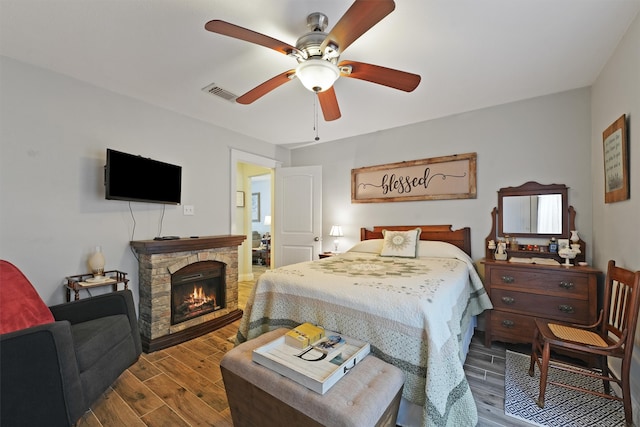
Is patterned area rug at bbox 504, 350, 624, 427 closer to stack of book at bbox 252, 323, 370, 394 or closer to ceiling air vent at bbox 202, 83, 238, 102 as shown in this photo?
stack of book at bbox 252, 323, 370, 394

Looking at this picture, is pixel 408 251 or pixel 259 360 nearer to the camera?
pixel 259 360

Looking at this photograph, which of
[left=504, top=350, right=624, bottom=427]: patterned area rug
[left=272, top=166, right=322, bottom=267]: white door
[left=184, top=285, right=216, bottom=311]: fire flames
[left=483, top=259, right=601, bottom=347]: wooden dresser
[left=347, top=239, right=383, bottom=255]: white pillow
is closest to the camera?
[left=504, top=350, right=624, bottom=427]: patterned area rug

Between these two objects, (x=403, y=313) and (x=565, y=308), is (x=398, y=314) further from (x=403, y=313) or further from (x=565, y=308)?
(x=565, y=308)

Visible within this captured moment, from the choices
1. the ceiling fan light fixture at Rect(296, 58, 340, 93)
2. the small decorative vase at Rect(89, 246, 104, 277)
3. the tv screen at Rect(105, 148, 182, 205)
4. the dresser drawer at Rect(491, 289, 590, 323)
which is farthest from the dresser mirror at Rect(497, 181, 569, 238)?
the small decorative vase at Rect(89, 246, 104, 277)

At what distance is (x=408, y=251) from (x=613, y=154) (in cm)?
184

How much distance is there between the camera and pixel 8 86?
2.11 meters

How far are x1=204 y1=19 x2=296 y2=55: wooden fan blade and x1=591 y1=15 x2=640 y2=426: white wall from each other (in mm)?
2248

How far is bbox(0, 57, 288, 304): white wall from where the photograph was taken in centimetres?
213

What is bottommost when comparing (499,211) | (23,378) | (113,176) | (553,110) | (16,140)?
(23,378)

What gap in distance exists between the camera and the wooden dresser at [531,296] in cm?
231

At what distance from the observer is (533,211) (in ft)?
9.48

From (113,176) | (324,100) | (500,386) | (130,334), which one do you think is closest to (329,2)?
(324,100)

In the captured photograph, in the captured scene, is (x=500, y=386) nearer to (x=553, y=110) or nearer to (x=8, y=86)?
(x=553, y=110)

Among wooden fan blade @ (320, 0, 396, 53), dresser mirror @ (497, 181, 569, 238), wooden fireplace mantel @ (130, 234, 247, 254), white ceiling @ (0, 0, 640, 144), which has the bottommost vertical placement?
wooden fireplace mantel @ (130, 234, 247, 254)
